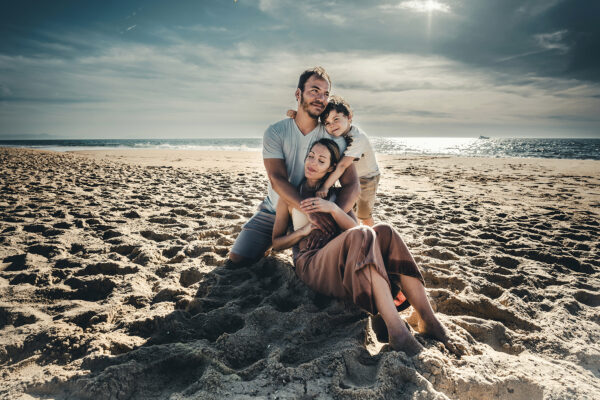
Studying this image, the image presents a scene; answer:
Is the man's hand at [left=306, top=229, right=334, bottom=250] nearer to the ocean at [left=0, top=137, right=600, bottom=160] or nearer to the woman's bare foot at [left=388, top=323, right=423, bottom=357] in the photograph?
the woman's bare foot at [left=388, top=323, right=423, bottom=357]

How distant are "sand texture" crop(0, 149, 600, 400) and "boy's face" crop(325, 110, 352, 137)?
152 cm

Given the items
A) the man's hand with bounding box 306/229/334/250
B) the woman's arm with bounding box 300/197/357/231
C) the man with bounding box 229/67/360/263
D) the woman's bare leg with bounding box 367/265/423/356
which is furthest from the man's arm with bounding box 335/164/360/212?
the woman's bare leg with bounding box 367/265/423/356

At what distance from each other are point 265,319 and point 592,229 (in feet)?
18.2

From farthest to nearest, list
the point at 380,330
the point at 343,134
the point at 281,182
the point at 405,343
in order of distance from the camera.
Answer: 1. the point at 343,134
2. the point at 281,182
3. the point at 380,330
4. the point at 405,343

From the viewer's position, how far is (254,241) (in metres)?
3.35

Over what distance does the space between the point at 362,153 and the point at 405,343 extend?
91.2 inches

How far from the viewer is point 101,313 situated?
2.28 meters

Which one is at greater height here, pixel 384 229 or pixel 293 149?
pixel 293 149

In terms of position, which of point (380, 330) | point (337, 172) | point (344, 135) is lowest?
point (380, 330)

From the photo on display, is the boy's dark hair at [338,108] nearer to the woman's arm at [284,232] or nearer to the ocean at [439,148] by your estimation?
the woman's arm at [284,232]

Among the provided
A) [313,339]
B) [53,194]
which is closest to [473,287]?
[313,339]

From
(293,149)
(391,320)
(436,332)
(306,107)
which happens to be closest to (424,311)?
(436,332)

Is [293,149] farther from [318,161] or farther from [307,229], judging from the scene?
[307,229]

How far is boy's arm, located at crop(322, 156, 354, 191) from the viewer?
10.3 ft
